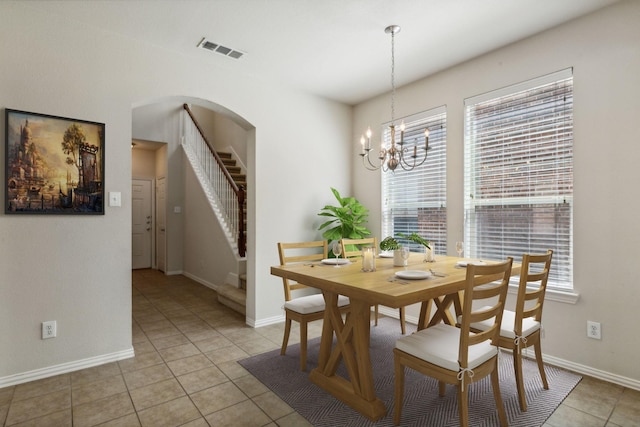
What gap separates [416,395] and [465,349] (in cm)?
82

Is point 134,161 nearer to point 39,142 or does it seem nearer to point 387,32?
point 39,142

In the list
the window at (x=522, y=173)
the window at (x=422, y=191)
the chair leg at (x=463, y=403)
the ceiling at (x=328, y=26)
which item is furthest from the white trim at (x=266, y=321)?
the ceiling at (x=328, y=26)

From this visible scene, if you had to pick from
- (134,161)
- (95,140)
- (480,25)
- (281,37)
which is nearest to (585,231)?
(480,25)

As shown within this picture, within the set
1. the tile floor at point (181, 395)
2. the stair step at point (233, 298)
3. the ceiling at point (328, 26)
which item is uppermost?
the ceiling at point (328, 26)

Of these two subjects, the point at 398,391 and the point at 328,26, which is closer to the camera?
the point at 398,391

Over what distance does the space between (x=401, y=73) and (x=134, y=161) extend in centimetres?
609

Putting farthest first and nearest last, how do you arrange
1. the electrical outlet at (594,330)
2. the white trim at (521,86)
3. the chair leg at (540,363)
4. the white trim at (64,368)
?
1. the white trim at (521,86)
2. the electrical outlet at (594,330)
3. the white trim at (64,368)
4. the chair leg at (540,363)

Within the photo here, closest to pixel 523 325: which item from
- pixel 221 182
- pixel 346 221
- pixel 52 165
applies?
pixel 346 221

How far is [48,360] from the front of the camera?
257 centimetres

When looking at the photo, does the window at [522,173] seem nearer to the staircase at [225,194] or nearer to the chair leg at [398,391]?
the chair leg at [398,391]

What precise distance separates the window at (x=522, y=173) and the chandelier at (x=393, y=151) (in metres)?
0.63

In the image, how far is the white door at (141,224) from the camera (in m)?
7.31

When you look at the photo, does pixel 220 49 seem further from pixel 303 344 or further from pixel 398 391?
pixel 398 391

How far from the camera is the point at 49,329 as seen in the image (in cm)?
257
